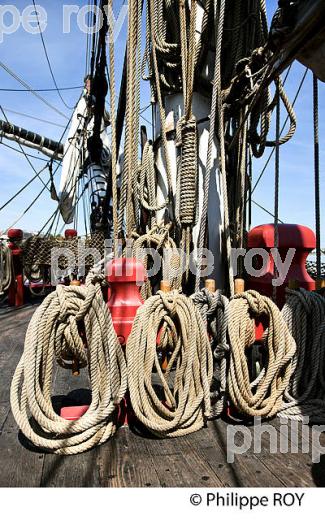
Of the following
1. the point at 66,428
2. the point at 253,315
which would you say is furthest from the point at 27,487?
the point at 253,315

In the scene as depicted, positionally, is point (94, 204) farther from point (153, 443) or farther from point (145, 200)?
point (153, 443)

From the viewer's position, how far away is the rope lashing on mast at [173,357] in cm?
187

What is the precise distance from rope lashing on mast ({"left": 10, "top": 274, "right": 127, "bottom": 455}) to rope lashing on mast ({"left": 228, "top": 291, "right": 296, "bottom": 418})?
54cm

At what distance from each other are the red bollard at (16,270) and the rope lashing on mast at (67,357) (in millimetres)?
5192

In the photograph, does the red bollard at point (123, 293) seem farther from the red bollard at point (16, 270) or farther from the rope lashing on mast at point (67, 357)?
the red bollard at point (16, 270)

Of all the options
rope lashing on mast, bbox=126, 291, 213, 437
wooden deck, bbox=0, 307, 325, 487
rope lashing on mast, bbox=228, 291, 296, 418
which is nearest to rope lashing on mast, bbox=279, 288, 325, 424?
rope lashing on mast, bbox=228, 291, 296, 418

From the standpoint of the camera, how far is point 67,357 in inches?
75.0

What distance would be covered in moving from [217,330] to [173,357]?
277mm

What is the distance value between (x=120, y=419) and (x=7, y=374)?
127 centimetres

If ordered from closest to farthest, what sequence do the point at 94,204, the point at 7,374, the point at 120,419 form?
1. the point at 120,419
2. the point at 7,374
3. the point at 94,204

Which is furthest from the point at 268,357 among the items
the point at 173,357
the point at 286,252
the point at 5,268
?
the point at 5,268

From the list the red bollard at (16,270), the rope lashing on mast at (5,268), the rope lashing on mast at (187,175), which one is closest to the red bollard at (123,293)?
the rope lashing on mast at (187,175)

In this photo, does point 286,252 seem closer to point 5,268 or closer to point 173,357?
point 173,357

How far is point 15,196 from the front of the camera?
8016 mm
